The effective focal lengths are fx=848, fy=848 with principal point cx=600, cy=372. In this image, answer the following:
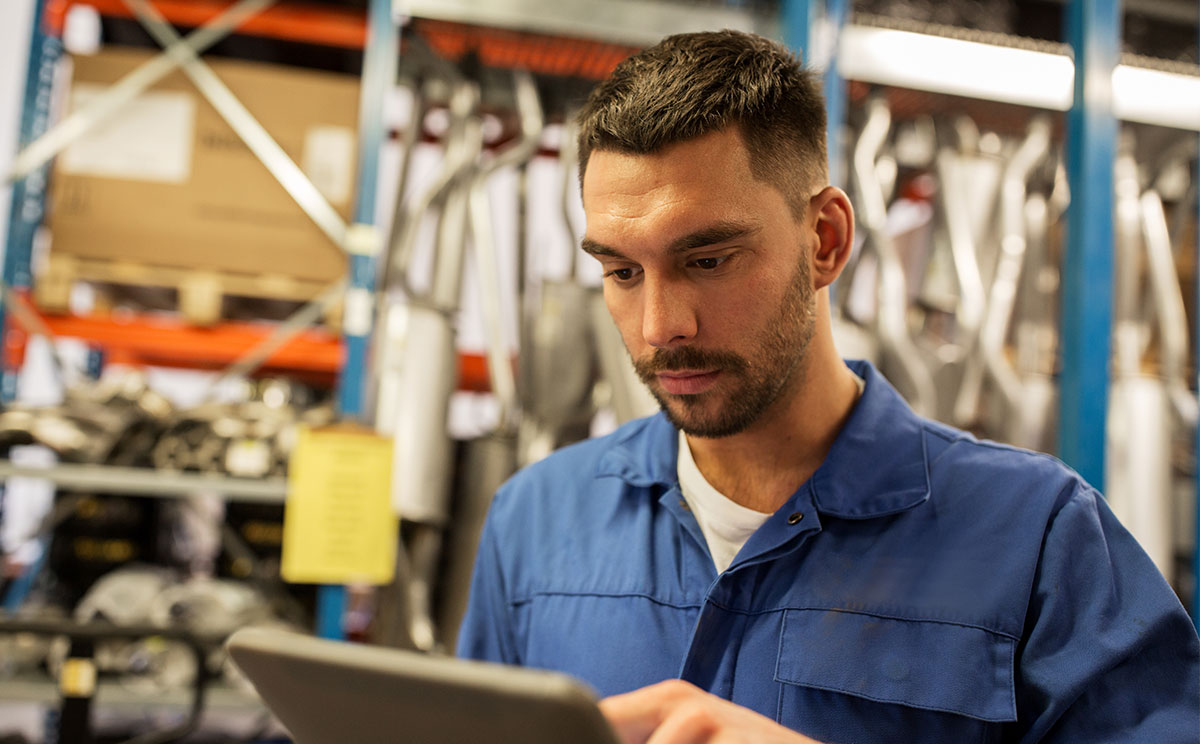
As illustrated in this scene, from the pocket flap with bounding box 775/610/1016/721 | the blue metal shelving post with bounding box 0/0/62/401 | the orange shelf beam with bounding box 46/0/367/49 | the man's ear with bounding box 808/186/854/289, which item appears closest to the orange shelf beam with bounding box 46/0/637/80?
the orange shelf beam with bounding box 46/0/367/49

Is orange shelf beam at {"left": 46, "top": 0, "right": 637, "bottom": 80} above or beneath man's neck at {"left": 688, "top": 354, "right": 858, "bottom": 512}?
above

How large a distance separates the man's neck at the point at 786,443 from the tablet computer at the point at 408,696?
778 mm

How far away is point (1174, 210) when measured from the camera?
3699 millimetres

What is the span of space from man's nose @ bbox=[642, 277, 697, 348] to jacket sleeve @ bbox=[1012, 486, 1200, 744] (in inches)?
22.2

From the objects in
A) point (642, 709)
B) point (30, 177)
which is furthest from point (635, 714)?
point (30, 177)

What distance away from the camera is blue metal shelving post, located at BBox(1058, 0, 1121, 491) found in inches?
106

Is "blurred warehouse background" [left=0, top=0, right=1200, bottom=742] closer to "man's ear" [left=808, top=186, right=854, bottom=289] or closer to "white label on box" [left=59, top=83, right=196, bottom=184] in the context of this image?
"white label on box" [left=59, top=83, right=196, bottom=184]

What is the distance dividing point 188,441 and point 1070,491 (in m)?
2.57

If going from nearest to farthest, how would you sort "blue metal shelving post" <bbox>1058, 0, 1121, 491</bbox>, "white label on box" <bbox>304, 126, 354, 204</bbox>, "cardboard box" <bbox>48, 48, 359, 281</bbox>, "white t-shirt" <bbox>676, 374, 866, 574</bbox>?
"white t-shirt" <bbox>676, 374, 866, 574</bbox> < "blue metal shelving post" <bbox>1058, 0, 1121, 491</bbox> < "cardboard box" <bbox>48, 48, 359, 281</bbox> < "white label on box" <bbox>304, 126, 354, 204</bbox>

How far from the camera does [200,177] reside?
3096 mm

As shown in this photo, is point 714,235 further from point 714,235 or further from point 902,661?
point 902,661

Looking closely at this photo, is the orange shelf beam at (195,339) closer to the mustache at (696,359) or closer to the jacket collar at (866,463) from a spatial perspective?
the jacket collar at (866,463)

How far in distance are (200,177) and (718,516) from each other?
8.48 ft

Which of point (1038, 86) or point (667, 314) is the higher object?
point (1038, 86)
